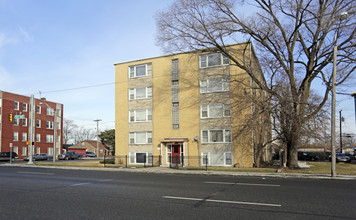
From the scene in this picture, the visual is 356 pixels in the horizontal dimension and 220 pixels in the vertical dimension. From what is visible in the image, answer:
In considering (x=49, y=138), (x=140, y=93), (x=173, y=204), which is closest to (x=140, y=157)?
(x=140, y=93)

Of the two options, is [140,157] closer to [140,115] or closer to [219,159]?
[140,115]

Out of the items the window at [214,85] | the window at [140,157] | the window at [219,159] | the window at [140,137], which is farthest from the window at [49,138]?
the window at [214,85]

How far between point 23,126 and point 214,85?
1759 inches

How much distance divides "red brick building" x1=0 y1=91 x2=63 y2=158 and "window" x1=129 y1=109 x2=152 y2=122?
71.0 ft

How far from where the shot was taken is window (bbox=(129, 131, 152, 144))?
3080 centimetres

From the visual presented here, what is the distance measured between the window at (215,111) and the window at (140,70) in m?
7.53

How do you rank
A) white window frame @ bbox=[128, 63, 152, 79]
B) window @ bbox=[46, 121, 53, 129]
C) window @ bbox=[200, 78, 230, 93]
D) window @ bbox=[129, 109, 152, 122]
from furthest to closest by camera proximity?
1. window @ bbox=[46, 121, 53, 129]
2. white window frame @ bbox=[128, 63, 152, 79]
3. window @ bbox=[129, 109, 152, 122]
4. window @ bbox=[200, 78, 230, 93]

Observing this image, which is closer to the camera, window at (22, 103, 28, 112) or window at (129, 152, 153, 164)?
window at (129, 152, 153, 164)

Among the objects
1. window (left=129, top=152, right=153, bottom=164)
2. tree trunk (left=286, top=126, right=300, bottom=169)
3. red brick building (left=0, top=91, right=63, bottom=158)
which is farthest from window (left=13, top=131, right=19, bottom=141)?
tree trunk (left=286, top=126, right=300, bottom=169)

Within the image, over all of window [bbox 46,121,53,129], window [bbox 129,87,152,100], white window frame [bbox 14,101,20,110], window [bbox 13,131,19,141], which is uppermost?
white window frame [bbox 14,101,20,110]

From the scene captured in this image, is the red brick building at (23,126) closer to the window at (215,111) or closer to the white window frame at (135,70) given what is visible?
the white window frame at (135,70)

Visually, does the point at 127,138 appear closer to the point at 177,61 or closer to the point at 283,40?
the point at 177,61

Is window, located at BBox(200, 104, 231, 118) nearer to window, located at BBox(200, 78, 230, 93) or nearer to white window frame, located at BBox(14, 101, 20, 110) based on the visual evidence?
window, located at BBox(200, 78, 230, 93)

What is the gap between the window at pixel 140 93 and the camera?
31266mm
